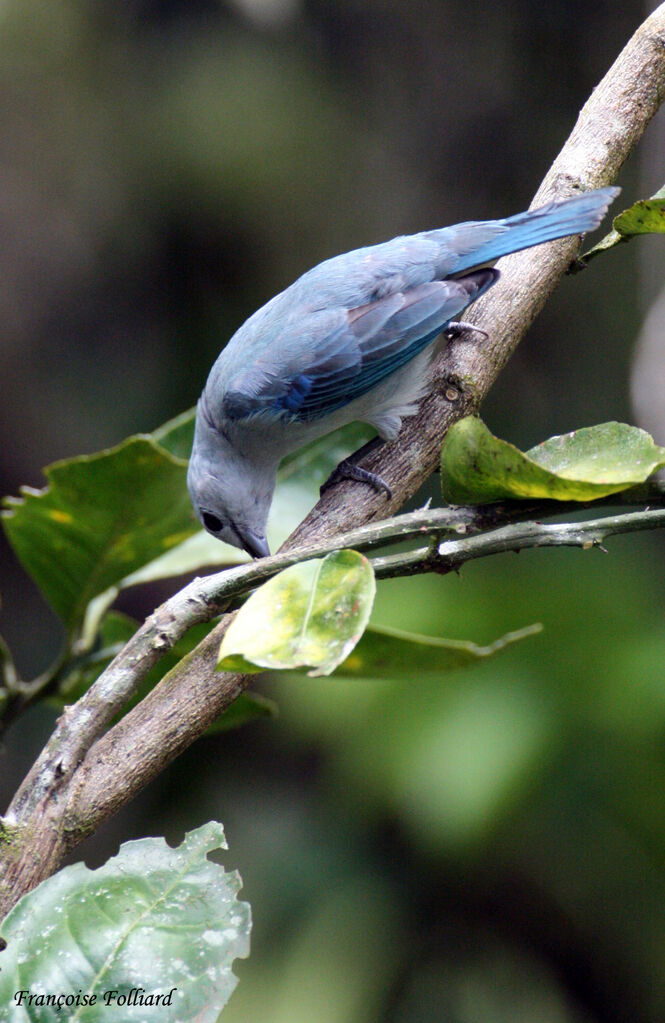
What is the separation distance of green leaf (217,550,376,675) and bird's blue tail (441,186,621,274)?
1.37 m

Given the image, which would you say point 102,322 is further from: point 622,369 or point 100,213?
point 622,369

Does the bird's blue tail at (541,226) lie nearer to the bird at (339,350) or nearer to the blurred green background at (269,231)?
the bird at (339,350)

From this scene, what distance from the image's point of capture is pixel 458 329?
2.41 metres

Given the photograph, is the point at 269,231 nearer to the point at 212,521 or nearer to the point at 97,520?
the point at 212,521

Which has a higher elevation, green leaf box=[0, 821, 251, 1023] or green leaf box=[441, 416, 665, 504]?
green leaf box=[441, 416, 665, 504]

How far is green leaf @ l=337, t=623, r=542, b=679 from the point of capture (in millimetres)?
1665

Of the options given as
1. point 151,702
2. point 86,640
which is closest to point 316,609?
point 151,702

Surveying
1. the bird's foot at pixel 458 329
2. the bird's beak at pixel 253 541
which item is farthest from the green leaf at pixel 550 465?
the bird's beak at pixel 253 541

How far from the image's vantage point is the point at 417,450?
2.01 meters

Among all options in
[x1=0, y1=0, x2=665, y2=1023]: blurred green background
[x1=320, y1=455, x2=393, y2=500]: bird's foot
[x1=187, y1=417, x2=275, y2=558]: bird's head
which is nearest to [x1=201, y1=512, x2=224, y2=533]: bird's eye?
[x1=187, y1=417, x2=275, y2=558]: bird's head

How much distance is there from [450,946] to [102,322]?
4019mm

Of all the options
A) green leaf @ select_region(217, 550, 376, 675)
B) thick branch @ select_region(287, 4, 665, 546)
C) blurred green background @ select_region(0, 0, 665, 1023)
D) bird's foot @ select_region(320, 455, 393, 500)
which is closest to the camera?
green leaf @ select_region(217, 550, 376, 675)

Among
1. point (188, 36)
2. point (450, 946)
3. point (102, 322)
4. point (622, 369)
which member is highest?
point (188, 36)

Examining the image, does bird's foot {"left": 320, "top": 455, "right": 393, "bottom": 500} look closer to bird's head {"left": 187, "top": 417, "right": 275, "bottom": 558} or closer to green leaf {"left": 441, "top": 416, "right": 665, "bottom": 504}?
green leaf {"left": 441, "top": 416, "right": 665, "bottom": 504}
